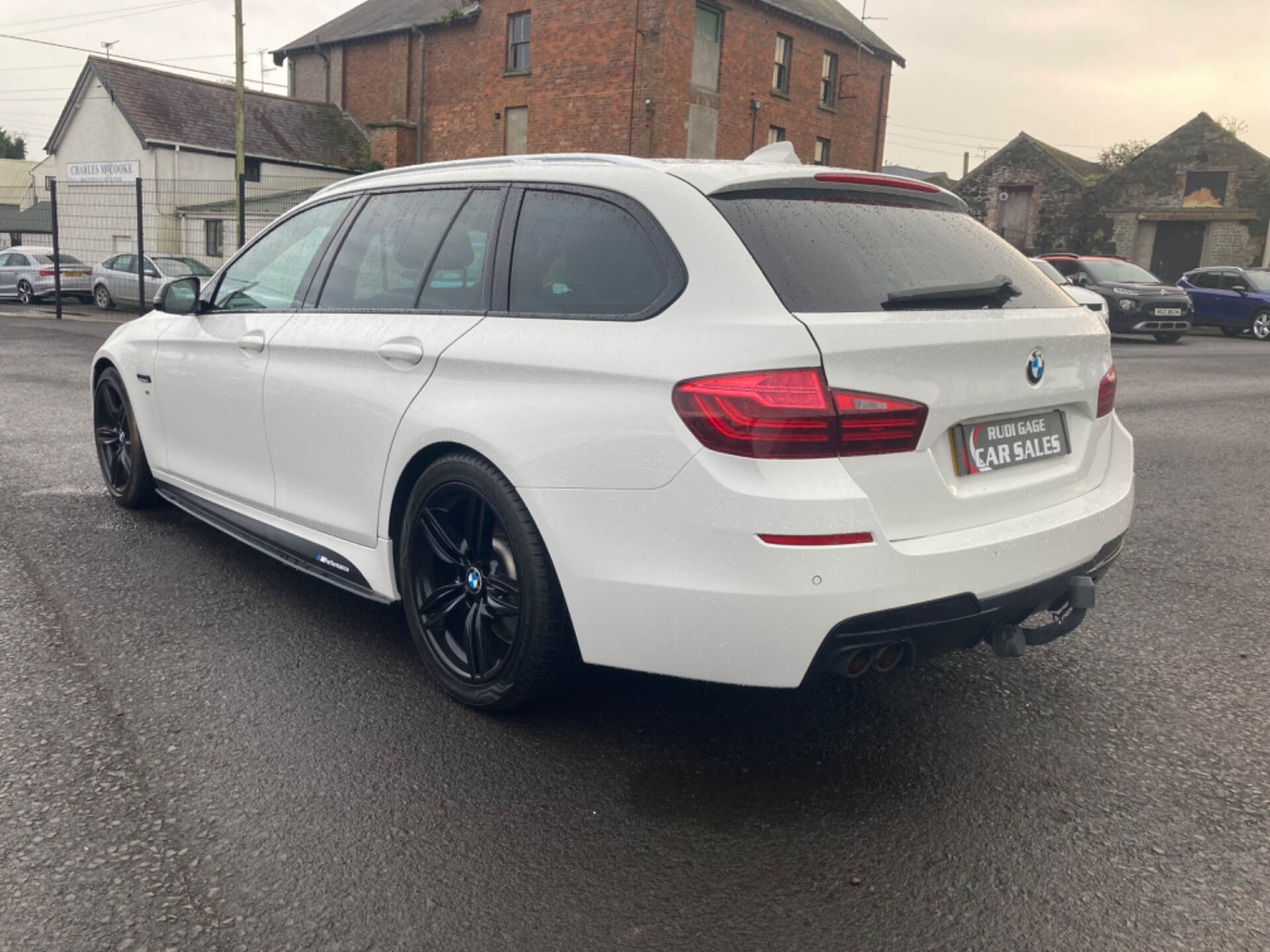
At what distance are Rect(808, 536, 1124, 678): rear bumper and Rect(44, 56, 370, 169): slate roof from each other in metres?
35.4

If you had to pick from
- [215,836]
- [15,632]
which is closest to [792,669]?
[215,836]

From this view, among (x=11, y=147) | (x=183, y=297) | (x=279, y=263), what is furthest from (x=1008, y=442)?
(x=11, y=147)

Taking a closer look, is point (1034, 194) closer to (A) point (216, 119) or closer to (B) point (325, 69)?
(B) point (325, 69)

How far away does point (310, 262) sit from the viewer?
13.8 feet

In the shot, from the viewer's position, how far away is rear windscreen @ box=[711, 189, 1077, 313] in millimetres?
2770

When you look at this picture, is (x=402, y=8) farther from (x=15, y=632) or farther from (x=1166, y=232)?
(x=15, y=632)

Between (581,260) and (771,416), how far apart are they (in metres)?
0.90

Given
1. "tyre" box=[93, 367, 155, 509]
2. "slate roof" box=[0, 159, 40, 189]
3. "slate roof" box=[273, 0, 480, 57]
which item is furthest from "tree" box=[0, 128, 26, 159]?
"tyre" box=[93, 367, 155, 509]

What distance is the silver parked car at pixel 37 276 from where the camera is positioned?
969 inches

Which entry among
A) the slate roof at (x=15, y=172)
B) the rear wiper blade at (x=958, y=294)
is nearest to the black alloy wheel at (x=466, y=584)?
the rear wiper blade at (x=958, y=294)

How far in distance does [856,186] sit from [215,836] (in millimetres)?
2492

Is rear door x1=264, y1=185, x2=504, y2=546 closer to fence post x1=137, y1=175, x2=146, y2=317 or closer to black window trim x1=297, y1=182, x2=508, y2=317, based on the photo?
black window trim x1=297, y1=182, x2=508, y2=317

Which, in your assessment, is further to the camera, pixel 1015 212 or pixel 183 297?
pixel 1015 212

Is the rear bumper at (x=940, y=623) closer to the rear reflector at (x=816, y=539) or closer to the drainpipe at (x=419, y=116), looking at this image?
the rear reflector at (x=816, y=539)
